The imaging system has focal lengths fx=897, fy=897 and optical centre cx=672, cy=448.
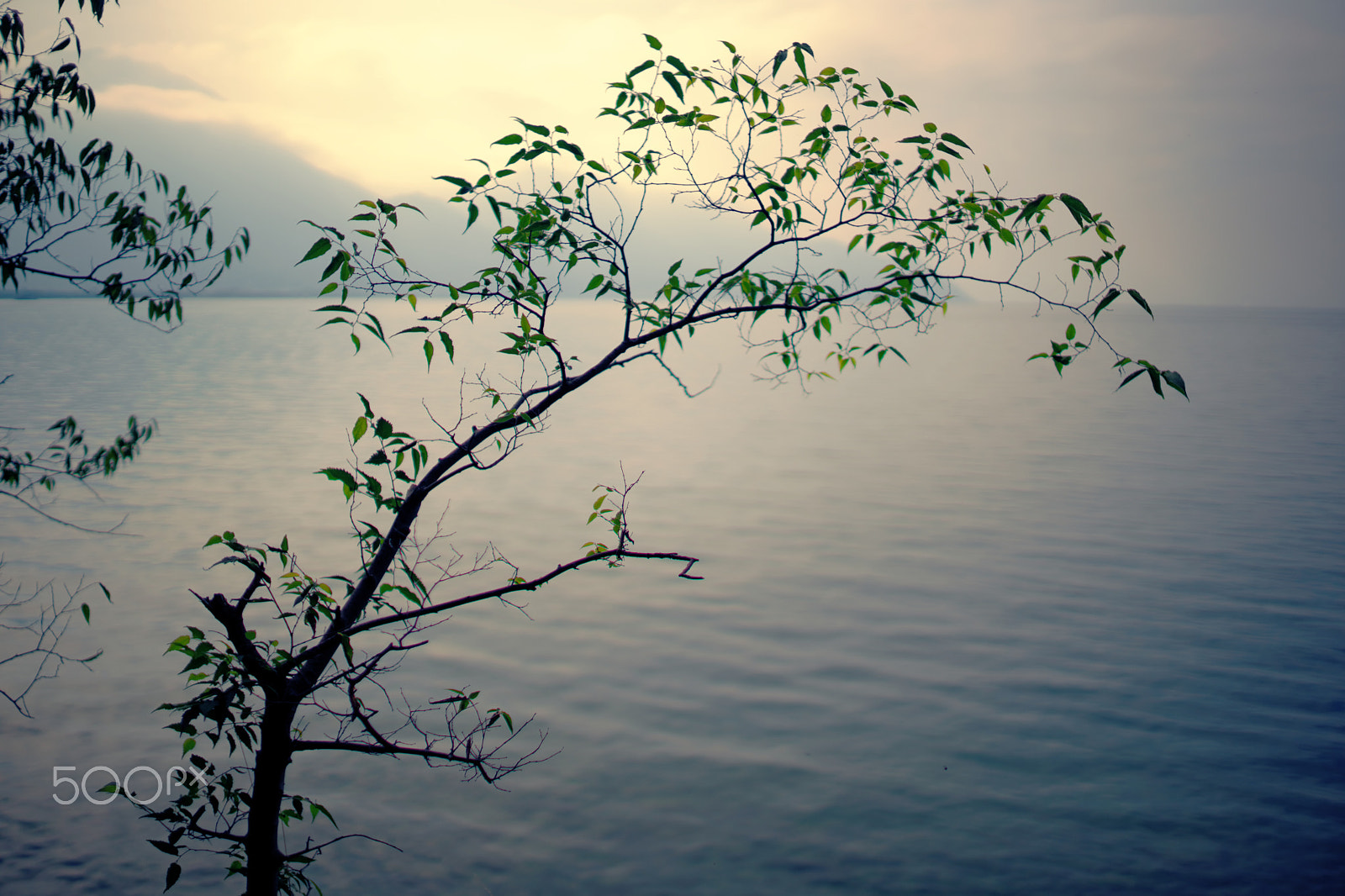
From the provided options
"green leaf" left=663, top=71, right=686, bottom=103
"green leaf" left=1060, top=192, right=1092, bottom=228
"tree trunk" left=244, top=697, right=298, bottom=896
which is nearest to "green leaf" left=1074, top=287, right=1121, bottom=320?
"green leaf" left=1060, top=192, right=1092, bottom=228

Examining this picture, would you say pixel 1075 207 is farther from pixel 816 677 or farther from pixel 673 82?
pixel 816 677

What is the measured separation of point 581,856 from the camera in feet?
20.1

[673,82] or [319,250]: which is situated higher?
[673,82]

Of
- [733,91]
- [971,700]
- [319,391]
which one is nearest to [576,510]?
[971,700]

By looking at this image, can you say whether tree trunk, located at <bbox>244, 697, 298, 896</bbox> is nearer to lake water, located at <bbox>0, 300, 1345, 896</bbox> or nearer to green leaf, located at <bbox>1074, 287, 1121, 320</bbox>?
lake water, located at <bbox>0, 300, 1345, 896</bbox>

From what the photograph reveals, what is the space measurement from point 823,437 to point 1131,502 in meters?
8.61

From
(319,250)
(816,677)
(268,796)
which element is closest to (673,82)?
(319,250)

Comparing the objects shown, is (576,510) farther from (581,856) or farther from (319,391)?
(319,391)

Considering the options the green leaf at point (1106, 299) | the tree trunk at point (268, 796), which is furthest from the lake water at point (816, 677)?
the green leaf at point (1106, 299)

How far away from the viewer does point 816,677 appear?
8.84 metres

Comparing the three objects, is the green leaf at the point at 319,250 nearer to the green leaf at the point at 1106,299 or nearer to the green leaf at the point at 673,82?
the green leaf at the point at 673,82

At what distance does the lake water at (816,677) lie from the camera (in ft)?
20.0

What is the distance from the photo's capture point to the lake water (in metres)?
6.11

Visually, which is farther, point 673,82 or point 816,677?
point 816,677
